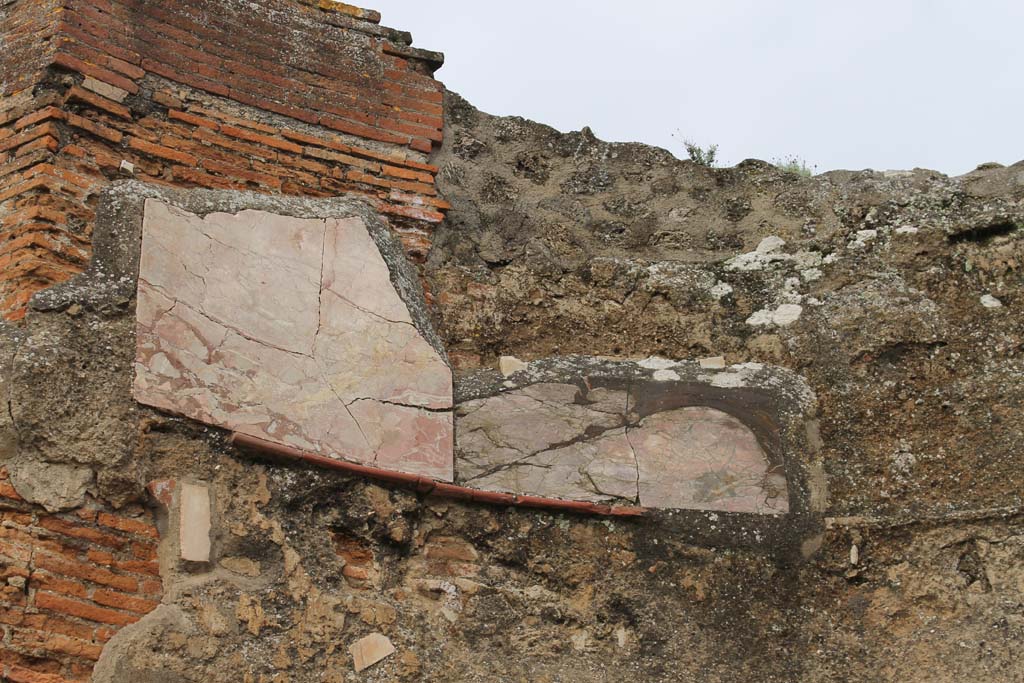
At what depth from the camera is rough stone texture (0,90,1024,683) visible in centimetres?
402

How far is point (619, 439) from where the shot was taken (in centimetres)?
470

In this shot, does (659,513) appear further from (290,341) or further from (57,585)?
(57,585)

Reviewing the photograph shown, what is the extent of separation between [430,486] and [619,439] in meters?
0.73

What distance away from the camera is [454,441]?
459 centimetres

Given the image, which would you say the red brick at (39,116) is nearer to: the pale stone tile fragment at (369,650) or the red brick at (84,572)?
the red brick at (84,572)

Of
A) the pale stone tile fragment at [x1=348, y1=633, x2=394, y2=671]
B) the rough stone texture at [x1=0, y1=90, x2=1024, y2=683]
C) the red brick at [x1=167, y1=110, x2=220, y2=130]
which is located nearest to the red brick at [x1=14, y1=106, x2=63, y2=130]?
the red brick at [x1=167, y1=110, x2=220, y2=130]

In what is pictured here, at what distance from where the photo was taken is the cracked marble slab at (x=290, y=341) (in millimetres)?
4254

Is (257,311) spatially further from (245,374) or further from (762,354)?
(762,354)

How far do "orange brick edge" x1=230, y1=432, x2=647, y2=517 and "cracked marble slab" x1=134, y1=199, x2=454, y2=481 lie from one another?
76 millimetres

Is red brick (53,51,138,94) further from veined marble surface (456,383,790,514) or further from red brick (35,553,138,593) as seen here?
red brick (35,553,138,593)

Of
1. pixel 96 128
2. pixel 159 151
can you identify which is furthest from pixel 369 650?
pixel 96 128

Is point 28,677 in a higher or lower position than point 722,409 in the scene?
lower

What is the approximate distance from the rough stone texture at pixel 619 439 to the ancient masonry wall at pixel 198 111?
0.73 metres

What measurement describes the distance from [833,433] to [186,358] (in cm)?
216
